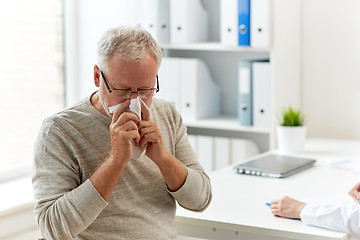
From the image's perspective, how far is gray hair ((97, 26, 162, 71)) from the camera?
1.67 meters

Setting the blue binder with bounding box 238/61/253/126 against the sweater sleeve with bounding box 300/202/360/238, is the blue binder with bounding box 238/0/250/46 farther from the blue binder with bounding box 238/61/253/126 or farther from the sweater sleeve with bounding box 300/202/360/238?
the sweater sleeve with bounding box 300/202/360/238

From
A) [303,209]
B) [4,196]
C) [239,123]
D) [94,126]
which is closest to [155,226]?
[94,126]

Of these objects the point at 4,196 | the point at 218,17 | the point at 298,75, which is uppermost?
the point at 218,17

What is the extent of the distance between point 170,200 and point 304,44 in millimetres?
1655

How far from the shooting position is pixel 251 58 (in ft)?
11.2

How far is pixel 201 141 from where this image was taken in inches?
134

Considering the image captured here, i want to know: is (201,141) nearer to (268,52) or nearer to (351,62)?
(268,52)

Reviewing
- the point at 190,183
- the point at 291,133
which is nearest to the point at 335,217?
the point at 190,183

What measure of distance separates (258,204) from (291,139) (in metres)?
0.79

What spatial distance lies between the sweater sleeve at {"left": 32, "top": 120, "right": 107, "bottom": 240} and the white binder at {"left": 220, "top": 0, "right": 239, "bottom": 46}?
5.04 ft

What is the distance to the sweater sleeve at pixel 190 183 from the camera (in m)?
1.85

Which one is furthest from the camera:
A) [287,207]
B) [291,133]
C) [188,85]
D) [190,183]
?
[188,85]

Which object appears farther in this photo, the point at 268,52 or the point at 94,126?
the point at 268,52

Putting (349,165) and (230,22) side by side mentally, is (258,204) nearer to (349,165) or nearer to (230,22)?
(349,165)
